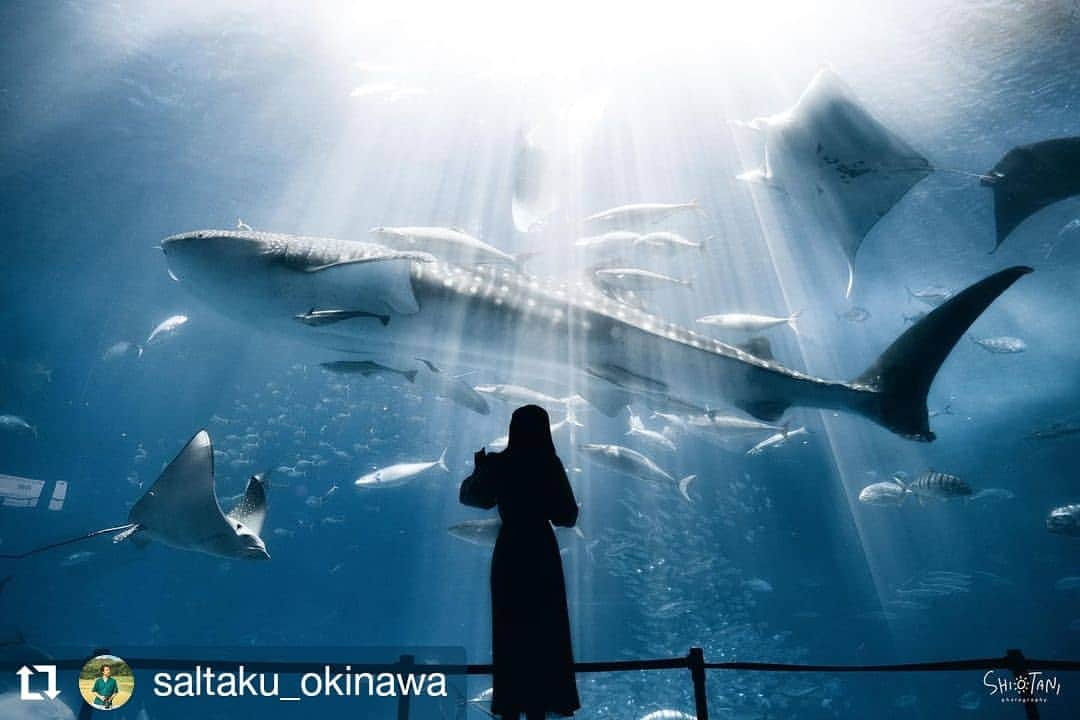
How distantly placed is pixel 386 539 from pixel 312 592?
6521 millimetres

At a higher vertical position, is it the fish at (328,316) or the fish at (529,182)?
the fish at (529,182)

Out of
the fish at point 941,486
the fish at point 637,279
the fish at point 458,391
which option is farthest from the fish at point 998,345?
the fish at point 458,391

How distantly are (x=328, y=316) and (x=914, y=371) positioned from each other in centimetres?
397

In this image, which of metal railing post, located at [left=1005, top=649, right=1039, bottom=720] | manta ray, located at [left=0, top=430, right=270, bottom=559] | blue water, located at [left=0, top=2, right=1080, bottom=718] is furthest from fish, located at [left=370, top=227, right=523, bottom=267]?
metal railing post, located at [left=1005, top=649, right=1039, bottom=720]

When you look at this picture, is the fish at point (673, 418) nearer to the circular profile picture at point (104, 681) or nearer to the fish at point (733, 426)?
the fish at point (733, 426)

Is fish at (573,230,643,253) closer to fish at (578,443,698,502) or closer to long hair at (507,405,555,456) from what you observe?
fish at (578,443,698,502)

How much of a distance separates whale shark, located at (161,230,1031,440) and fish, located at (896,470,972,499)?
710cm

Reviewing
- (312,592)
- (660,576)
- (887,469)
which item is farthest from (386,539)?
(887,469)

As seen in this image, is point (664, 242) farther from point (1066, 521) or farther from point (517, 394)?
point (1066, 521)

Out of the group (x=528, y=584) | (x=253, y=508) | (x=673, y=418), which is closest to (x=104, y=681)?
(x=253, y=508)

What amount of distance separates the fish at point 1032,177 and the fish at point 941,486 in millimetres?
5424

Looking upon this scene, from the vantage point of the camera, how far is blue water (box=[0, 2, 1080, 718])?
37.2 ft

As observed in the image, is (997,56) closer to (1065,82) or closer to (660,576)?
(1065,82)

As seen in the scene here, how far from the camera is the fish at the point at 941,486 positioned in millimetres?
9281
